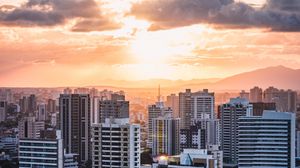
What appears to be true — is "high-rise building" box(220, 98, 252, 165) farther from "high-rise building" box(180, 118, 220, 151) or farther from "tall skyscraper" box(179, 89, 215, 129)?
"tall skyscraper" box(179, 89, 215, 129)

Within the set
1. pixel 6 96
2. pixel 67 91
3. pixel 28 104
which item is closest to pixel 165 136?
pixel 67 91

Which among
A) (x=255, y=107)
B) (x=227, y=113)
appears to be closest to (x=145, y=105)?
(x=227, y=113)

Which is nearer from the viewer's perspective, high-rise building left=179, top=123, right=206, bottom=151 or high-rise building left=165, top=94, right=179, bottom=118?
high-rise building left=179, top=123, right=206, bottom=151

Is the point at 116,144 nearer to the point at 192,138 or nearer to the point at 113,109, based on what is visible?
the point at 192,138

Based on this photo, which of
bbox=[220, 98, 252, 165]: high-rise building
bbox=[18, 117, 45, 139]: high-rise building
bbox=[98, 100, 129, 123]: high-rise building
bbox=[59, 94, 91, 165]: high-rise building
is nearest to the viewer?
bbox=[220, 98, 252, 165]: high-rise building

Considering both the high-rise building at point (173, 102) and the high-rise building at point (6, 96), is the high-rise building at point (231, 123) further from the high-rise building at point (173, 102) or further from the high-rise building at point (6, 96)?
the high-rise building at point (6, 96)

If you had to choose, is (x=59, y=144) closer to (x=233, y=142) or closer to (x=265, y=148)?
(x=265, y=148)

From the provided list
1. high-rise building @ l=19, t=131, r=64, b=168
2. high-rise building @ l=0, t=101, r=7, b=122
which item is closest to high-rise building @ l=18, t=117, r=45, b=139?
high-rise building @ l=0, t=101, r=7, b=122
